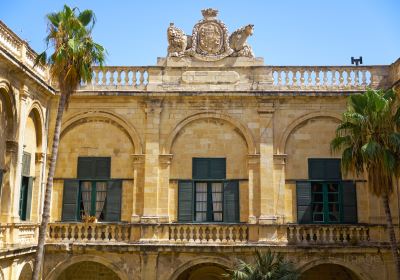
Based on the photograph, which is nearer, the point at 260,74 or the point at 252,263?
the point at 252,263

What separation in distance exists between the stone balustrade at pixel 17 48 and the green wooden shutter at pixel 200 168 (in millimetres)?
6835

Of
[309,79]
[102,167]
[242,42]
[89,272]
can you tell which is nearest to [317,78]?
[309,79]

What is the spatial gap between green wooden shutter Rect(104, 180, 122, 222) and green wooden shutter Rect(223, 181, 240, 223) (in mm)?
4139

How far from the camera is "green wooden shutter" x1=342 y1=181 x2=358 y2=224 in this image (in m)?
20.5

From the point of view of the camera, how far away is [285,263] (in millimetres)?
17812

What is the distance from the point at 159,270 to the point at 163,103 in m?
6.46

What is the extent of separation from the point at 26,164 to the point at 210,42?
28.3 ft

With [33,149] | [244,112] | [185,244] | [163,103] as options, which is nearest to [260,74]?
[244,112]

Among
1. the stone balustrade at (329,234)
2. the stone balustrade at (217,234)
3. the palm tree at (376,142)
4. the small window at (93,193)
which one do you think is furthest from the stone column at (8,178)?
the palm tree at (376,142)

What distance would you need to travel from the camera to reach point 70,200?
21.1 metres

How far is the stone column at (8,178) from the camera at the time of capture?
58.6ft

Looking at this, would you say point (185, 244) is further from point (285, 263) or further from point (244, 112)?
point (244, 112)

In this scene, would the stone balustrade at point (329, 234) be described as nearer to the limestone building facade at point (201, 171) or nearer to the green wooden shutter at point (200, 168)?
the limestone building facade at point (201, 171)

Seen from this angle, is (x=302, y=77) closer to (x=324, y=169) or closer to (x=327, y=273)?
(x=324, y=169)
